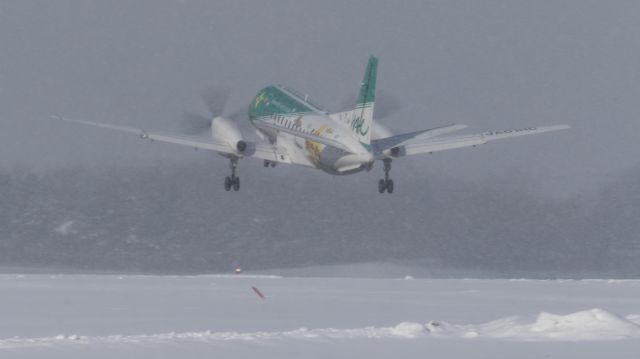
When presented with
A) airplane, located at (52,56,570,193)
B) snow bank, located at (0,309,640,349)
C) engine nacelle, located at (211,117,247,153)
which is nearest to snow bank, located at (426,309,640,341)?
snow bank, located at (0,309,640,349)

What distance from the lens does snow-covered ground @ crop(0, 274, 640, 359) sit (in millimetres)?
39000

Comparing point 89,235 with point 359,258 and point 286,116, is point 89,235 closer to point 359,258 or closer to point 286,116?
point 359,258

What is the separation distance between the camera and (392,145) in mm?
63750

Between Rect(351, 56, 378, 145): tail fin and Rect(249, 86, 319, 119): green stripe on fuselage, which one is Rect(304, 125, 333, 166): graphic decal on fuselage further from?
Rect(249, 86, 319, 119): green stripe on fuselage

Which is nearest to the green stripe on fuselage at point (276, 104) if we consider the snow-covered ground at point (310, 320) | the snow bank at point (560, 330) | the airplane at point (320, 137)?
the airplane at point (320, 137)

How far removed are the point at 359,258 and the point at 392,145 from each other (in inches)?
3627

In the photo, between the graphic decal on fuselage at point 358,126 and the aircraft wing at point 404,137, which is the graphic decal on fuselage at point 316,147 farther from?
the aircraft wing at point 404,137

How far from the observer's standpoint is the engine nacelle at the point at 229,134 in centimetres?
7006

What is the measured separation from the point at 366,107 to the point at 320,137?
3.16 m

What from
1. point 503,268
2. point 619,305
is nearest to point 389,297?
point 619,305

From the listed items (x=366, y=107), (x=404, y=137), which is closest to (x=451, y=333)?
(x=404, y=137)

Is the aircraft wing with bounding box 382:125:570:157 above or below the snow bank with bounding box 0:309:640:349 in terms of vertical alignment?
above

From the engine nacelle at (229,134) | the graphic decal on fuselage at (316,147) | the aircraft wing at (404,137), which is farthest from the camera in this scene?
the engine nacelle at (229,134)

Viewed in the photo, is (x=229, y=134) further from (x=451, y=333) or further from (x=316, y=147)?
(x=451, y=333)
